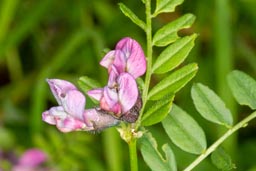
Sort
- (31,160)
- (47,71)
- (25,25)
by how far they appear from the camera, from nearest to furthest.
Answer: (31,160)
(47,71)
(25,25)

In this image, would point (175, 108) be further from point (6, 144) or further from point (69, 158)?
point (6, 144)

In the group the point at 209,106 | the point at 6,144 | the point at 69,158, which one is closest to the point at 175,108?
the point at 209,106

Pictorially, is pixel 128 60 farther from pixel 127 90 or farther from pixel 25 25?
pixel 25 25

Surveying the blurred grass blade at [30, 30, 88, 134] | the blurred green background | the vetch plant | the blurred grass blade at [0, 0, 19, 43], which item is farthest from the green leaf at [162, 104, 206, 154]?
the blurred grass blade at [0, 0, 19, 43]

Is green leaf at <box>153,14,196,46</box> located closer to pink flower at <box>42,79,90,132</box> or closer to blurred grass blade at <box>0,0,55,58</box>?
pink flower at <box>42,79,90,132</box>

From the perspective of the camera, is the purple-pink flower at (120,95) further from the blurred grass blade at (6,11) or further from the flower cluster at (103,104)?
the blurred grass blade at (6,11)

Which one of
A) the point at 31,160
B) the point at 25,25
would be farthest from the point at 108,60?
the point at 25,25
